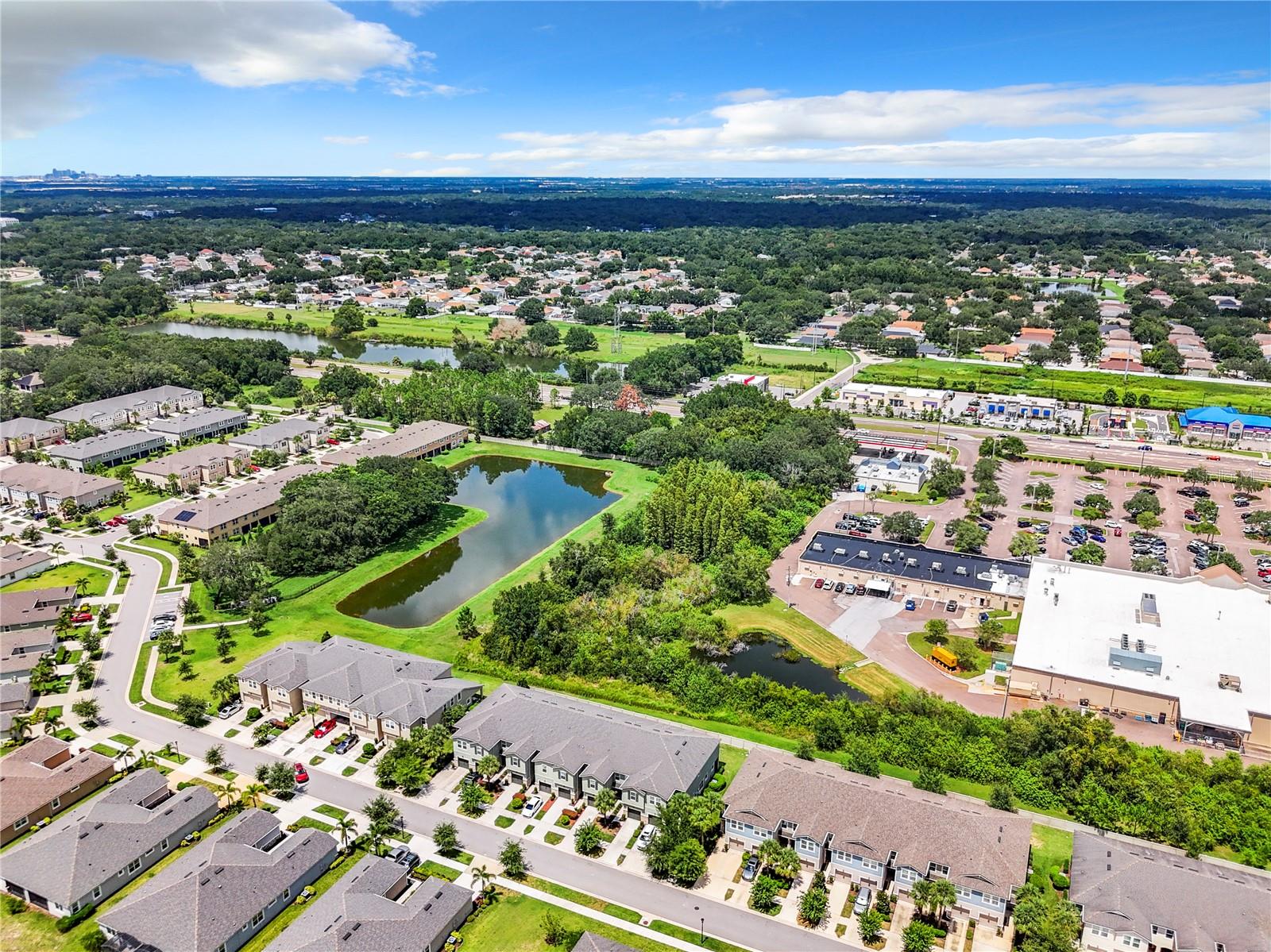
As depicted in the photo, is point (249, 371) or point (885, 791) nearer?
point (885, 791)

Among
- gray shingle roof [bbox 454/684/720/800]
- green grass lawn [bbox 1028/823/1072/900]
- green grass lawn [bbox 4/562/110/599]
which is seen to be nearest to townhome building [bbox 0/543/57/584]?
green grass lawn [bbox 4/562/110/599]

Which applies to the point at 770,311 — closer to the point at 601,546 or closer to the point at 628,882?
the point at 601,546

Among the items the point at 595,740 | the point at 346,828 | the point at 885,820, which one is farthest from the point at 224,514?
the point at 885,820

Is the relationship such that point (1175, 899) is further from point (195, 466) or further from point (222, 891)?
point (195, 466)

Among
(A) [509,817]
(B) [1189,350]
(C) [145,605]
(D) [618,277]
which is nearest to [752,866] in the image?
(A) [509,817]

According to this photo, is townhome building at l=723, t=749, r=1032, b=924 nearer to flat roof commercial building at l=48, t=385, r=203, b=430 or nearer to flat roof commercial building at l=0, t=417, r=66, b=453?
flat roof commercial building at l=0, t=417, r=66, b=453

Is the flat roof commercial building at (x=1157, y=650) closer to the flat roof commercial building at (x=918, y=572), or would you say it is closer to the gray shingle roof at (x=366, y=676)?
the flat roof commercial building at (x=918, y=572)
